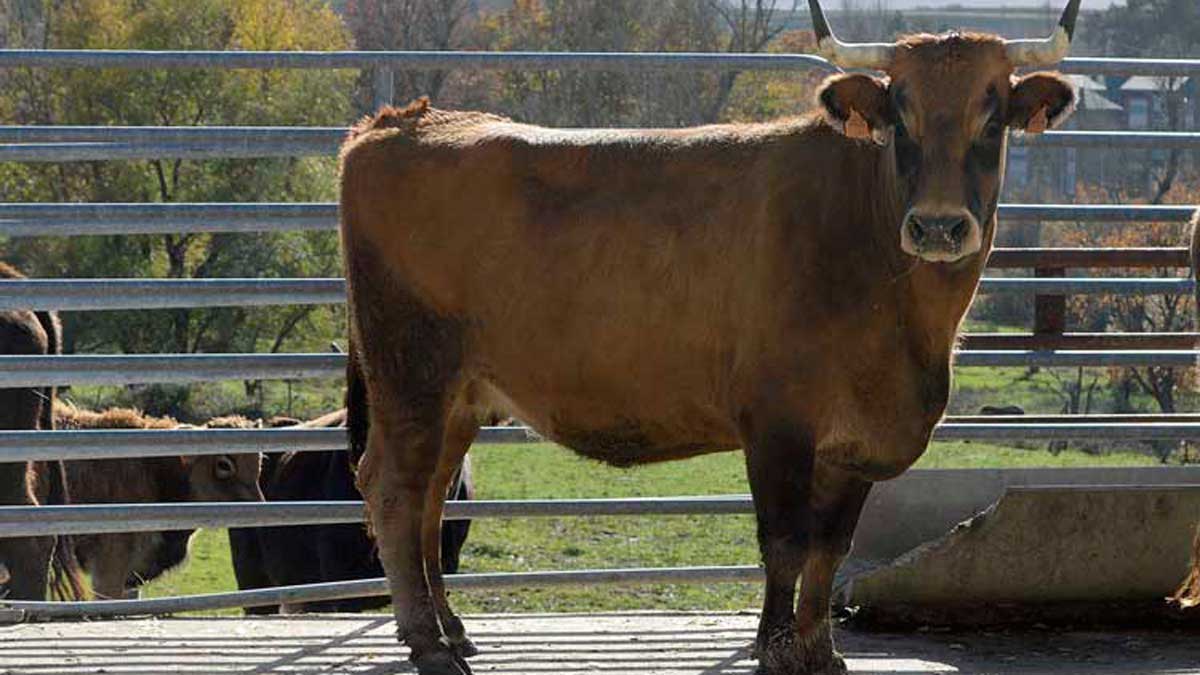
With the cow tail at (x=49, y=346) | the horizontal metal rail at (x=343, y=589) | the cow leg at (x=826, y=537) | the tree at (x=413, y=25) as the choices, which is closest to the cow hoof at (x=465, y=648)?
the horizontal metal rail at (x=343, y=589)

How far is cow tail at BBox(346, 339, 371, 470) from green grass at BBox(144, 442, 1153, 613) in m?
5.32

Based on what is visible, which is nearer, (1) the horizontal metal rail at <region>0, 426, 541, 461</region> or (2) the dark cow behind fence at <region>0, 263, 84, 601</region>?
(1) the horizontal metal rail at <region>0, 426, 541, 461</region>

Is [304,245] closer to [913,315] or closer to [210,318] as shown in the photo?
[210,318]

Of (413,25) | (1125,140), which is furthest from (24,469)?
(413,25)

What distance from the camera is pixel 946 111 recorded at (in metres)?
6.35

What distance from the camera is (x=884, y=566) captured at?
25.5 feet

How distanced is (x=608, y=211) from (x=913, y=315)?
1.13 metres

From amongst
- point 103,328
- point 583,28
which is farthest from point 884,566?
point 583,28

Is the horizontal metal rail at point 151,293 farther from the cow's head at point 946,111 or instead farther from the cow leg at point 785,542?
the cow leg at point 785,542

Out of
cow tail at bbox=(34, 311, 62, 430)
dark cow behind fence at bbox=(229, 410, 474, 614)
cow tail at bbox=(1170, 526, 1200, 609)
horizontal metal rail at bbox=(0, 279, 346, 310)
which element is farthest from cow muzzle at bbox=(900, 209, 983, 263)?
dark cow behind fence at bbox=(229, 410, 474, 614)

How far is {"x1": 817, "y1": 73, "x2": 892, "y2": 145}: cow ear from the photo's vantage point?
21.3ft

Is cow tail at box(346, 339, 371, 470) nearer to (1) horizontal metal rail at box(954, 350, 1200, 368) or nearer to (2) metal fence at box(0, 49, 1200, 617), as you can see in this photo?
(2) metal fence at box(0, 49, 1200, 617)

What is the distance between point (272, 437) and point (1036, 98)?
3289mm

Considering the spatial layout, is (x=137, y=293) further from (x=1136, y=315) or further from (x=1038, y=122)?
(x=1136, y=315)
